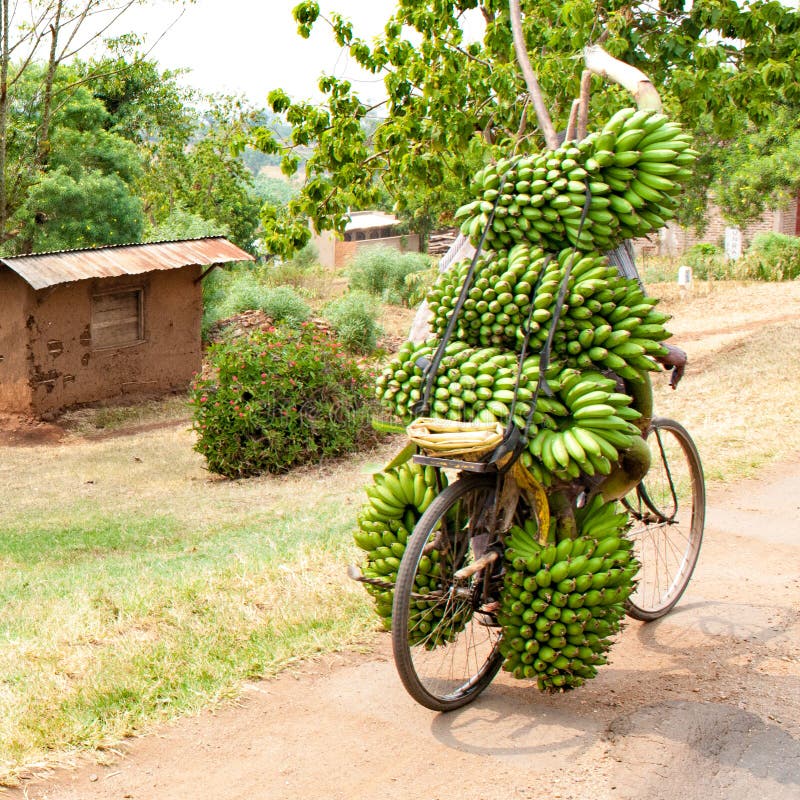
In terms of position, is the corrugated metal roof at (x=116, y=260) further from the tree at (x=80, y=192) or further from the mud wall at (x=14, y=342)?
the tree at (x=80, y=192)

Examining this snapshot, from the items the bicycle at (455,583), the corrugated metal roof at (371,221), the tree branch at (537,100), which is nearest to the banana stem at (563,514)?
the bicycle at (455,583)

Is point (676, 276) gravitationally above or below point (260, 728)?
above

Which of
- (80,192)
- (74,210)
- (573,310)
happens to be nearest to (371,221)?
(74,210)

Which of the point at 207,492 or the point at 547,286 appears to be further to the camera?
the point at 207,492

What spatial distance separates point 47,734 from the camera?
3.59 m

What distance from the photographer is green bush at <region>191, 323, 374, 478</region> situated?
1177cm

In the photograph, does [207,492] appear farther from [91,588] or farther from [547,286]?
[547,286]

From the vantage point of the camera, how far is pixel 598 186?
3.78 meters

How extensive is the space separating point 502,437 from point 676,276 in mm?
22700

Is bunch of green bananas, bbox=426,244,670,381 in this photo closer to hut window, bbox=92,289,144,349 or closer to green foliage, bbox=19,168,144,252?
hut window, bbox=92,289,144,349

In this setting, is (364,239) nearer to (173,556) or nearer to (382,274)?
(382,274)

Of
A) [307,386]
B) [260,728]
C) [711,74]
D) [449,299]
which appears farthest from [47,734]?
[711,74]

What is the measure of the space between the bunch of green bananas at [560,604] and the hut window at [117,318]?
1412 centimetres

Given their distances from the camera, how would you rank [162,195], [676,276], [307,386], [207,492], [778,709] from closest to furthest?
[778,709] → [207,492] → [307,386] → [676,276] → [162,195]
